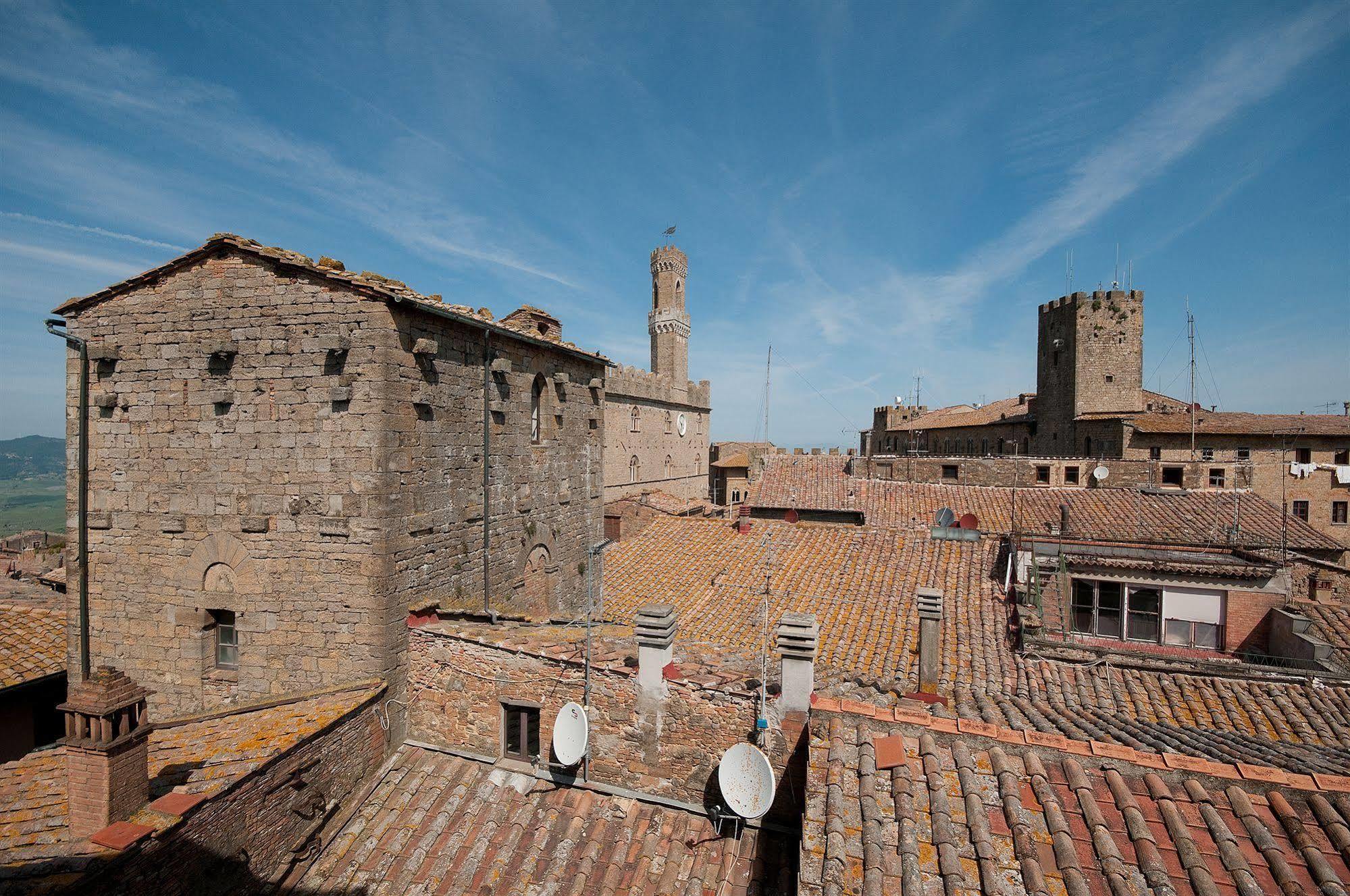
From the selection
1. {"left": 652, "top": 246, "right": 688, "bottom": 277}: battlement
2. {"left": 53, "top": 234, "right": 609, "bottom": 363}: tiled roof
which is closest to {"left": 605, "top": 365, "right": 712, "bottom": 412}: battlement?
{"left": 652, "top": 246, "right": 688, "bottom": 277}: battlement

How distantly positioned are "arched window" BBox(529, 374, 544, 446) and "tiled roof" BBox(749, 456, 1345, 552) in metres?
11.4

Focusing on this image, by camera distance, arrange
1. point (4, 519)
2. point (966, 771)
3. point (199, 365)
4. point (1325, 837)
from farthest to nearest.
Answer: point (4, 519) → point (199, 365) → point (966, 771) → point (1325, 837)

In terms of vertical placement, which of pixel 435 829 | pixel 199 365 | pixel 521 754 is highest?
pixel 199 365

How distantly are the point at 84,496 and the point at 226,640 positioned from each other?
3.14 m

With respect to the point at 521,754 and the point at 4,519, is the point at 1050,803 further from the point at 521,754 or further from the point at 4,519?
the point at 4,519

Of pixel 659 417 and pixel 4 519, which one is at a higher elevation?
pixel 659 417

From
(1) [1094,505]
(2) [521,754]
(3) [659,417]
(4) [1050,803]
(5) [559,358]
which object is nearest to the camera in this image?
(4) [1050,803]

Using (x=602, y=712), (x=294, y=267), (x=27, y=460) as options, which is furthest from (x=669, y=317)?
(x=27, y=460)

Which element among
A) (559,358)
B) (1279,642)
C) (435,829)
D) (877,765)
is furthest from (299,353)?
(1279,642)

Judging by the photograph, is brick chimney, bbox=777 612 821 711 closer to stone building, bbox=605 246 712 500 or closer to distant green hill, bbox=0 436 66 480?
stone building, bbox=605 246 712 500

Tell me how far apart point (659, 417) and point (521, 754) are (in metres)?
34.2

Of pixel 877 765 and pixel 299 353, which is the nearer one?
pixel 877 765

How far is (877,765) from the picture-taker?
19.6 feet

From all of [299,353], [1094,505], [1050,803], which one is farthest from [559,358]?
[1094,505]
